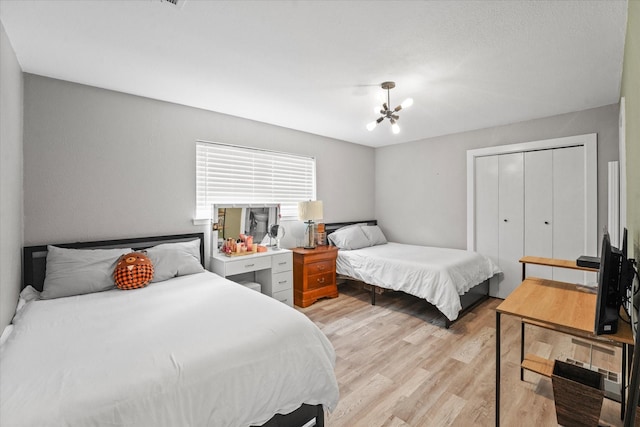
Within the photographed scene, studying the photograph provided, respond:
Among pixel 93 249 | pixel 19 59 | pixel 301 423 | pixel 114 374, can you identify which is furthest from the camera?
pixel 93 249

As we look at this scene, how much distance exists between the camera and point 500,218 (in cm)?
411

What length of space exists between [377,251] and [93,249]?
338 cm

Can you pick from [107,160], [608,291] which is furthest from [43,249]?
[608,291]

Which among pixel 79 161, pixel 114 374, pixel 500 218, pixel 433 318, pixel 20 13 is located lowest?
pixel 433 318

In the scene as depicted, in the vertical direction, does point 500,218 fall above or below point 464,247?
above

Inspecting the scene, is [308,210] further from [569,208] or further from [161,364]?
[569,208]

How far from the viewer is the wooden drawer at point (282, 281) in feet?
11.4

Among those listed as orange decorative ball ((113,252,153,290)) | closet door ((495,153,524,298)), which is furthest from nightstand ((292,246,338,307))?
closet door ((495,153,524,298))

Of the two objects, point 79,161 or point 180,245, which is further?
point 180,245

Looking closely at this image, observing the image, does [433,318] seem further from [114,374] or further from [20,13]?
[20,13]

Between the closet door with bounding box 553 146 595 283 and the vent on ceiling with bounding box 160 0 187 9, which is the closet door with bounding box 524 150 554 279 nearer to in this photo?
the closet door with bounding box 553 146 595 283

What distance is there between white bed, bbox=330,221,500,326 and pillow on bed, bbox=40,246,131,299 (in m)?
2.83

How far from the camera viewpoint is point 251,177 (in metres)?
3.88

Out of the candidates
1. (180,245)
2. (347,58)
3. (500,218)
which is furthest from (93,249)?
(500,218)
